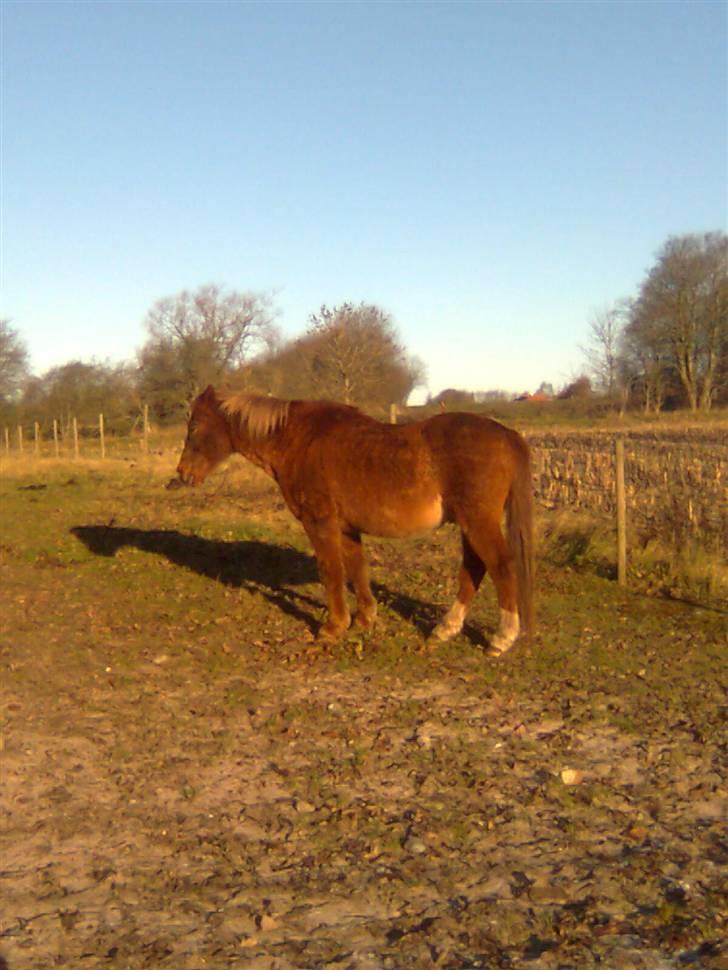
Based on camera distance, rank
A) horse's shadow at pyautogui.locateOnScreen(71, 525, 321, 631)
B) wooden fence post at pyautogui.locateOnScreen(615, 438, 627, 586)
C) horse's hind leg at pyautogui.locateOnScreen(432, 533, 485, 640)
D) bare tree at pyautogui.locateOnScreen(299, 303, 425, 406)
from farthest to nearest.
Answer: bare tree at pyautogui.locateOnScreen(299, 303, 425, 406) < wooden fence post at pyautogui.locateOnScreen(615, 438, 627, 586) < horse's shadow at pyautogui.locateOnScreen(71, 525, 321, 631) < horse's hind leg at pyautogui.locateOnScreen(432, 533, 485, 640)

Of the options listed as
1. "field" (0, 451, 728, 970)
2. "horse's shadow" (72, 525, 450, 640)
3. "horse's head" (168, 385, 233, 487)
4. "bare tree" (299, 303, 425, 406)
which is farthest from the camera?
"bare tree" (299, 303, 425, 406)

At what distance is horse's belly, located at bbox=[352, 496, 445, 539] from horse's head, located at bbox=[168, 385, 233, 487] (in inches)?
72.7

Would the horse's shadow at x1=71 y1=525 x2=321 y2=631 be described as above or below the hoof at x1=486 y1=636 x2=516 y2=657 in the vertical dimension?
above

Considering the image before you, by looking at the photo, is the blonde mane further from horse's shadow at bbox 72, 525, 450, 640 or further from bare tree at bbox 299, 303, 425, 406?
bare tree at bbox 299, 303, 425, 406

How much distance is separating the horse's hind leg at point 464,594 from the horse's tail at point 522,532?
1.44 feet

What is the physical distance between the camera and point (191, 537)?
13.4 m

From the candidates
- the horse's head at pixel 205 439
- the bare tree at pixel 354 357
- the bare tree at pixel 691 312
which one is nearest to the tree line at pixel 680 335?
the bare tree at pixel 691 312

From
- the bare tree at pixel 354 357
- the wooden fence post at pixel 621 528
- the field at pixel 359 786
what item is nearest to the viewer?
the field at pixel 359 786

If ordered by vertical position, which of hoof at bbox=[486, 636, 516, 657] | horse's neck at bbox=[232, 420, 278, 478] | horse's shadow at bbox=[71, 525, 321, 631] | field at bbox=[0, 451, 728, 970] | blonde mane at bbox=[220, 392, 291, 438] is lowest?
field at bbox=[0, 451, 728, 970]

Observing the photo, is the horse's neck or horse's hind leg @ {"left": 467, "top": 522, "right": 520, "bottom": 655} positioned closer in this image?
horse's hind leg @ {"left": 467, "top": 522, "right": 520, "bottom": 655}

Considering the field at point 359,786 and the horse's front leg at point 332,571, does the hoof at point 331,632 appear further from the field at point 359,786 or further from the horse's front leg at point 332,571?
the field at point 359,786

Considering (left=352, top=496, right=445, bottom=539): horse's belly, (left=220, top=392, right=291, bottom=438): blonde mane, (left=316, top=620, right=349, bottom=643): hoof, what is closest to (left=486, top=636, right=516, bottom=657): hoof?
(left=352, top=496, right=445, bottom=539): horse's belly

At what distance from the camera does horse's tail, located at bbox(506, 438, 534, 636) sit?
721 centimetres

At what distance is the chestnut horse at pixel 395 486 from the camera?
7.15m
